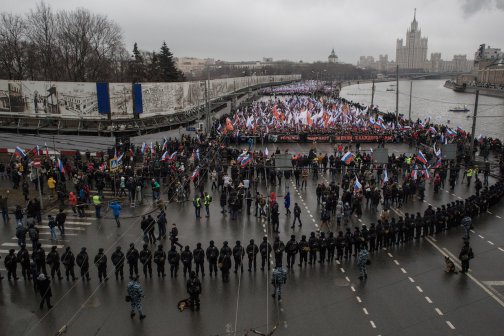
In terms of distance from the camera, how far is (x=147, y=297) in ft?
40.9

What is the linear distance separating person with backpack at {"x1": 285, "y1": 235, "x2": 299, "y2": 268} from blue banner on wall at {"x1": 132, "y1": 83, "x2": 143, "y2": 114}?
2239 cm

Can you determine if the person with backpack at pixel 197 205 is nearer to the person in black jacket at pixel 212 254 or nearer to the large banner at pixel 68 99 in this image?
the person in black jacket at pixel 212 254

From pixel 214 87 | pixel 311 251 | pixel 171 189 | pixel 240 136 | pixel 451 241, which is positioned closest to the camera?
pixel 311 251

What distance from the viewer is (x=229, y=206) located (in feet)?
64.7

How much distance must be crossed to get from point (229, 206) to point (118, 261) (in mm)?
7384

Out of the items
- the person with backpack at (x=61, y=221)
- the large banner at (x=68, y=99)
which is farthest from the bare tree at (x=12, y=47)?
the person with backpack at (x=61, y=221)

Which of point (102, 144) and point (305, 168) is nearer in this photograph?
point (305, 168)

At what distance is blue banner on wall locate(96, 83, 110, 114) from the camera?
31.4 meters

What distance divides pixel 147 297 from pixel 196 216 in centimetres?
738

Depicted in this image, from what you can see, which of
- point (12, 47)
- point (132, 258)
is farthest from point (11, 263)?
point (12, 47)

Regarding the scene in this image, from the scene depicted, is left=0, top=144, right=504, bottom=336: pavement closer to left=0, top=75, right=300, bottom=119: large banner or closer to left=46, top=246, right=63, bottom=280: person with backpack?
left=46, top=246, right=63, bottom=280: person with backpack

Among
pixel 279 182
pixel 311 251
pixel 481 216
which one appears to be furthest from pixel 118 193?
pixel 481 216

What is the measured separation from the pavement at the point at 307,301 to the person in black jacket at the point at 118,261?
0.33m

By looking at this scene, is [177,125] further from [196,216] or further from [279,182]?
[196,216]
